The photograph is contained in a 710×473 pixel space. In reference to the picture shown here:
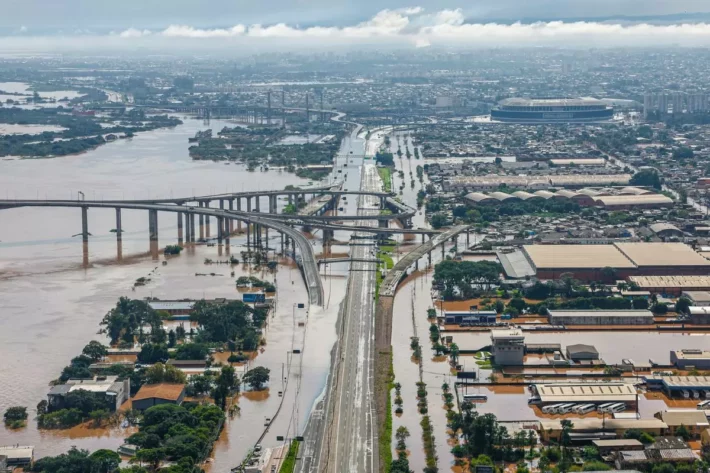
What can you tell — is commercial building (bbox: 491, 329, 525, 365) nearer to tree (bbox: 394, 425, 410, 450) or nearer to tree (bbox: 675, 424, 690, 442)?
tree (bbox: 394, 425, 410, 450)

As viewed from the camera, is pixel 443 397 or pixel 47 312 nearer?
pixel 443 397

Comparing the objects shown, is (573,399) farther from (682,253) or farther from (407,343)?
(682,253)

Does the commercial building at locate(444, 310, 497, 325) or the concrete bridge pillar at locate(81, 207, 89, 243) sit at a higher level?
the concrete bridge pillar at locate(81, 207, 89, 243)

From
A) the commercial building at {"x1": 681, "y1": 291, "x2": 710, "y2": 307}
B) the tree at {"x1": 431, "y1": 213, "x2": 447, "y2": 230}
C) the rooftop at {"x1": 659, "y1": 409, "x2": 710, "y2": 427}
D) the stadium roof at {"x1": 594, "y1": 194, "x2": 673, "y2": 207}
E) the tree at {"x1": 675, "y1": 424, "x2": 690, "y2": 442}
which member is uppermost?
the stadium roof at {"x1": 594, "y1": 194, "x2": 673, "y2": 207}

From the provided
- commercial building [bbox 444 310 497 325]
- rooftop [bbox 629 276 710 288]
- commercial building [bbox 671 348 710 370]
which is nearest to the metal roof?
commercial building [bbox 671 348 710 370]

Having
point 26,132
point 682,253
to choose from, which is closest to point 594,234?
point 682,253

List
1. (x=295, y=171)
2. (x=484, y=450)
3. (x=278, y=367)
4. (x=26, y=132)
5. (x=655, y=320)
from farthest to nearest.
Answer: (x=26, y=132)
(x=295, y=171)
(x=655, y=320)
(x=278, y=367)
(x=484, y=450)
